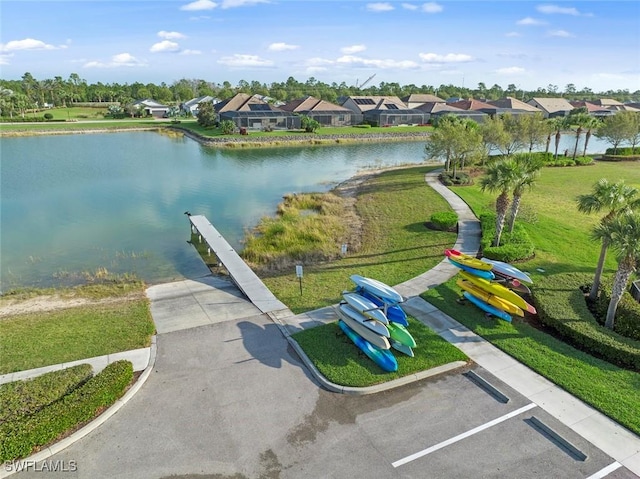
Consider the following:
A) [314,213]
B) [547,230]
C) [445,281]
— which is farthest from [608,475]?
[314,213]

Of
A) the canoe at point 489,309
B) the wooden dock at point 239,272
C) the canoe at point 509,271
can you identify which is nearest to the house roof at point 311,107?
the wooden dock at point 239,272

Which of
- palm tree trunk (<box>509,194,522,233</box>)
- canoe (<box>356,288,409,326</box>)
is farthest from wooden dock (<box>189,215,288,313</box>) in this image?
palm tree trunk (<box>509,194,522,233</box>)

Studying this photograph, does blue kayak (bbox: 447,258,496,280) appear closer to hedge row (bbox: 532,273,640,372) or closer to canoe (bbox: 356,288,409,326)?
hedge row (bbox: 532,273,640,372)

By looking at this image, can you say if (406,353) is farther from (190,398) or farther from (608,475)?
(190,398)

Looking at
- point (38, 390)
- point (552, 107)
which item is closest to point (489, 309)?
point (38, 390)

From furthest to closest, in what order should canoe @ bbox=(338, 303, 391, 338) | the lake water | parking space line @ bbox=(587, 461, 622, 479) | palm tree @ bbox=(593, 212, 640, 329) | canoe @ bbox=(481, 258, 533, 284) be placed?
the lake water
canoe @ bbox=(481, 258, 533, 284)
palm tree @ bbox=(593, 212, 640, 329)
canoe @ bbox=(338, 303, 391, 338)
parking space line @ bbox=(587, 461, 622, 479)

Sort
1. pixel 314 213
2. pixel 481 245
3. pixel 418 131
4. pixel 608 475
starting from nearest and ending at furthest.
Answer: pixel 608 475 → pixel 481 245 → pixel 314 213 → pixel 418 131
